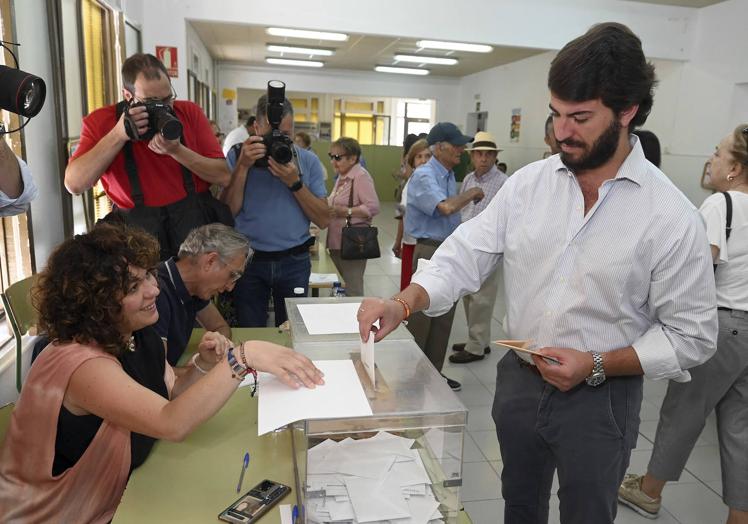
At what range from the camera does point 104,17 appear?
364 cm

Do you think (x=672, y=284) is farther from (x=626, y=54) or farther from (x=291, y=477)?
(x=291, y=477)

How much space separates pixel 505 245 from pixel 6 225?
2.04m

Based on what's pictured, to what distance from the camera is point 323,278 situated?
11.2ft

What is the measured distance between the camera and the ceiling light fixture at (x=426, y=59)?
29.0 feet

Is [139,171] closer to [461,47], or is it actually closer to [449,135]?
[449,135]

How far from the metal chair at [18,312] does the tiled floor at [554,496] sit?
189cm

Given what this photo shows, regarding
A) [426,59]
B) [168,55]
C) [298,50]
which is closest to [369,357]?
[168,55]

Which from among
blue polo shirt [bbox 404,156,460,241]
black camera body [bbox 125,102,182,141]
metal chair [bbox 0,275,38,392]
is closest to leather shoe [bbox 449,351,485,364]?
blue polo shirt [bbox 404,156,460,241]

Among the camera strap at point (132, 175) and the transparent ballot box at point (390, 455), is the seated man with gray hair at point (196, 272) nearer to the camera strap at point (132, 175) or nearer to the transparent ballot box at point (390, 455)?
the camera strap at point (132, 175)

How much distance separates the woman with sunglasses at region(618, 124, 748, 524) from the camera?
202cm

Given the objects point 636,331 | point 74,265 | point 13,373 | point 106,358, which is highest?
point 74,265

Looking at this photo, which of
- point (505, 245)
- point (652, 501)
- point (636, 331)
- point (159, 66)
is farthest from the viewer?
point (652, 501)

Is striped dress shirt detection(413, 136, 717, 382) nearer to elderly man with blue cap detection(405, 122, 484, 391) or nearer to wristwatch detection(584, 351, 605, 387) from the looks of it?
wristwatch detection(584, 351, 605, 387)

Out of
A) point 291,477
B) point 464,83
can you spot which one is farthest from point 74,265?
point 464,83
